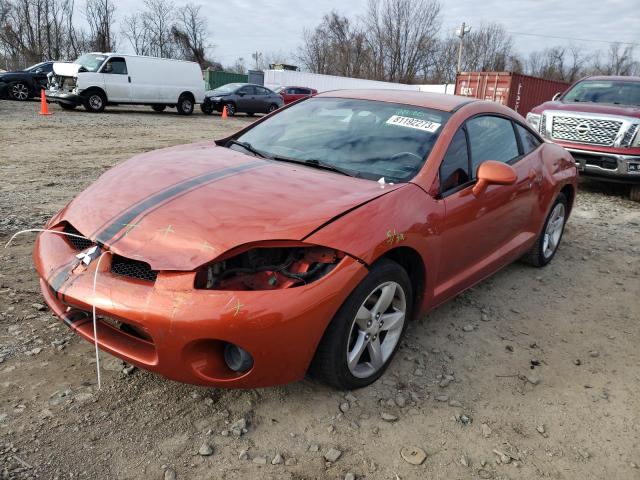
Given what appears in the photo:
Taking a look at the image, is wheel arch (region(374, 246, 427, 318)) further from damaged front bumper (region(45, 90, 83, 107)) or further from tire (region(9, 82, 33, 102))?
tire (region(9, 82, 33, 102))

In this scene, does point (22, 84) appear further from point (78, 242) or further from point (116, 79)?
point (78, 242)

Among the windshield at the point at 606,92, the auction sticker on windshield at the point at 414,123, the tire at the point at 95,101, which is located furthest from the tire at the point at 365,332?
the tire at the point at 95,101

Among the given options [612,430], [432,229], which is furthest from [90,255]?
[612,430]

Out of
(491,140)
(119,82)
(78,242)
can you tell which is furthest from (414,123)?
(119,82)

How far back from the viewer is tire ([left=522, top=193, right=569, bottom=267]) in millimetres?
4574

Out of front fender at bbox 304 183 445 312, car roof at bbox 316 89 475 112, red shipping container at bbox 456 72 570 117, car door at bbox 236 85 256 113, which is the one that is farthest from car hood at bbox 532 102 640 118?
car door at bbox 236 85 256 113

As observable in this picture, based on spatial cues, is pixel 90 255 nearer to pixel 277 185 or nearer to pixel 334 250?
pixel 277 185

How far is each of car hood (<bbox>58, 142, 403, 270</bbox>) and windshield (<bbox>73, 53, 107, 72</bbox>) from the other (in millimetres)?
15404

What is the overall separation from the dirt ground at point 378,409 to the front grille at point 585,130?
4.58 meters

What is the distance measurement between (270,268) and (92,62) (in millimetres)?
17031

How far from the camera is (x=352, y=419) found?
2484 mm

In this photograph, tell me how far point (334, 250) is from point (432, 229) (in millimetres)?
748

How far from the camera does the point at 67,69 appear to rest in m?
16.2

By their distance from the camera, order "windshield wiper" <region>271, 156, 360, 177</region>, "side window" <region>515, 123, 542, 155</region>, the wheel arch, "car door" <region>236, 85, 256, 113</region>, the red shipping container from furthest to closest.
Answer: "car door" <region>236, 85, 256, 113</region>
the red shipping container
"side window" <region>515, 123, 542, 155</region>
"windshield wiper" <region>271, 156, 360, 177</region>
the wheel arch
